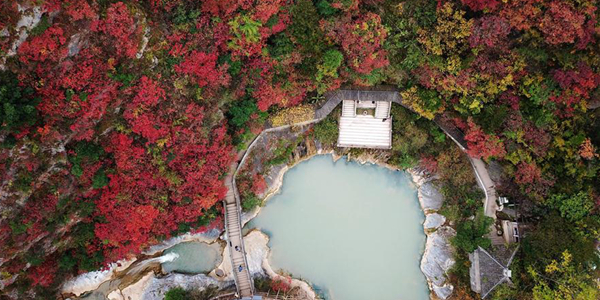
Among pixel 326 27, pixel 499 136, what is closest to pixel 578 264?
pixel 499 136

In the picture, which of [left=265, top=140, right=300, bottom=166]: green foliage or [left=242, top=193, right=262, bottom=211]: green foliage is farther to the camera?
[left=265, top=140, right=300, bottom=166]: green foliage

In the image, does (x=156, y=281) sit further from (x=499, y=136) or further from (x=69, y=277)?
(x=499, y=136)

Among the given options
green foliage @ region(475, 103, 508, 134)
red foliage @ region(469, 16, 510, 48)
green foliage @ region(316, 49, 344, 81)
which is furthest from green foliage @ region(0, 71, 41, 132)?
green foliage @ region(475, 103, 508, 134)

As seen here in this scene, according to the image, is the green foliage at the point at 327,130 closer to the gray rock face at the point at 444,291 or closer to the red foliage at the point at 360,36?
the red foliage at the point at 360,36

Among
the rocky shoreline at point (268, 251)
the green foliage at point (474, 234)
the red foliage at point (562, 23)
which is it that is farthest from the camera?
the rocky shoreline at point (268, 251)

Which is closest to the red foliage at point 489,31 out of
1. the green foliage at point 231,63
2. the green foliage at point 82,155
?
the green foliage at point 231,63

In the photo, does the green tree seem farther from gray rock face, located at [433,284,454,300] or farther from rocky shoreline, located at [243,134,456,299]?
rocky shoreline, located at [243,134,456,299]
